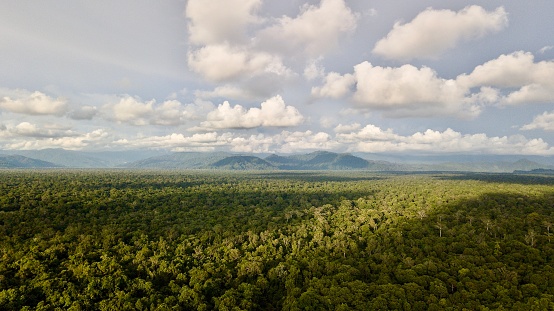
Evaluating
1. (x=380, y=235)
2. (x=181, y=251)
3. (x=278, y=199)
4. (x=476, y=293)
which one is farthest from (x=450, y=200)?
(x=181, y=251)

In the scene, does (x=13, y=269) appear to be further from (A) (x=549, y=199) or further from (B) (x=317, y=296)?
(A) (x=549, y=199)

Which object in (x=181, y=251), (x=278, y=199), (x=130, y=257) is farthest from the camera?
(x=278, y=199)

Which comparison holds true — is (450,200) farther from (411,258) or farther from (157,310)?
→ (157,310)

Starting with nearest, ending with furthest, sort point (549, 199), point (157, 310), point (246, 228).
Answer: point (157, 310)
point (246, 228)
point (549, 199)

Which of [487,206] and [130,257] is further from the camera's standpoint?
[487,206]

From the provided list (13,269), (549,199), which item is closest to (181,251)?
(13,269)

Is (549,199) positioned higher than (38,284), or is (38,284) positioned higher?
(549,199)
